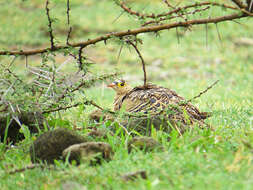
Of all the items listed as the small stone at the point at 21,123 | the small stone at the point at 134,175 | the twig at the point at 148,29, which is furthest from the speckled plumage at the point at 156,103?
the small stone at the point at 134,175

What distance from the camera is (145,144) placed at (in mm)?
3830

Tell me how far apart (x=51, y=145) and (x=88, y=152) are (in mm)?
419

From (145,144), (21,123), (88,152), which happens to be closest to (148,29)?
(145,144)

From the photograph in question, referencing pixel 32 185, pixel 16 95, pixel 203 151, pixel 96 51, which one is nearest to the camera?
pixel 32 185

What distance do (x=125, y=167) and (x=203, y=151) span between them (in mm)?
727

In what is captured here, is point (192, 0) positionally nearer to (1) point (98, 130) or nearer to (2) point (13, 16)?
(1) point (98, 130)

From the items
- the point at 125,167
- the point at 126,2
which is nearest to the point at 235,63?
the point at 126,2

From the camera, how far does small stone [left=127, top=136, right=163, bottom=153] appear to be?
150 inches

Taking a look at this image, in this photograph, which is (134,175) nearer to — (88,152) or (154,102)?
(88,152)

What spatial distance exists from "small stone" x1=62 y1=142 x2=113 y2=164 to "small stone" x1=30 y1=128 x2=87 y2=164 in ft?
0.69

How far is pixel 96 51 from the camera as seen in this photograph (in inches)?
602

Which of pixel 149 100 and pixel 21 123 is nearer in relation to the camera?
pixel 21 123

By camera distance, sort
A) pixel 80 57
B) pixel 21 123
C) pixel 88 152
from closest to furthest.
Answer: pixel 88 152
pixel 80 57
pixel 21 123

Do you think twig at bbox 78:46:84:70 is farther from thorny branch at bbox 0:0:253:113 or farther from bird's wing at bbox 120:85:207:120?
bird's wing at bbox 120:85:207:120
